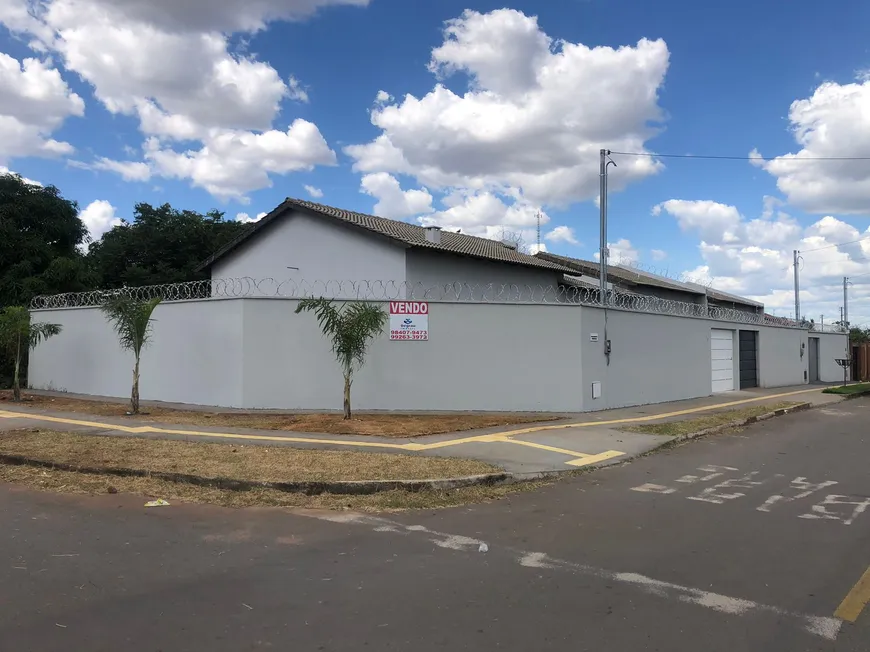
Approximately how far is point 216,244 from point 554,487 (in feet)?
121

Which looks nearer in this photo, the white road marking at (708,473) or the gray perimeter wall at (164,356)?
the white road marking at (708,473)

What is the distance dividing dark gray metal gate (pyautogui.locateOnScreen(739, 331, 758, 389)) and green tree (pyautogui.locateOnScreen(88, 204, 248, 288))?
95.6 feet

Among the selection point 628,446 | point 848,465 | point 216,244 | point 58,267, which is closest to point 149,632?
point 628,446

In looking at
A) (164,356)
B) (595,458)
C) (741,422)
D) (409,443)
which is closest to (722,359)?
(741,422)

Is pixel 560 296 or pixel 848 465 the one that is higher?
pixel 560 296

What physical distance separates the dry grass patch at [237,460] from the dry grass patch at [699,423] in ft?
16.4

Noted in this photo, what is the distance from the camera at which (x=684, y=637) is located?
366 centimetres

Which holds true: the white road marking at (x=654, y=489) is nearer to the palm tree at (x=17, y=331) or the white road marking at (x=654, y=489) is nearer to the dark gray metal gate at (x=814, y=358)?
the palm tree at (x=17, y=331)

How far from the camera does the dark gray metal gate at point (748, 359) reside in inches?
944

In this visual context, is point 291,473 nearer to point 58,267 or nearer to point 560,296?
point 560,296

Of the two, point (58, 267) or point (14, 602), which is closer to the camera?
point (14, 602)

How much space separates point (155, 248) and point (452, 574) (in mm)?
39027

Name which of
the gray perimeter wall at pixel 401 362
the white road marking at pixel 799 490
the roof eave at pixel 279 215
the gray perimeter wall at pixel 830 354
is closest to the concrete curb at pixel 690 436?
the white road marking at pixel 799 490

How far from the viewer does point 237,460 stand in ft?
27.6
